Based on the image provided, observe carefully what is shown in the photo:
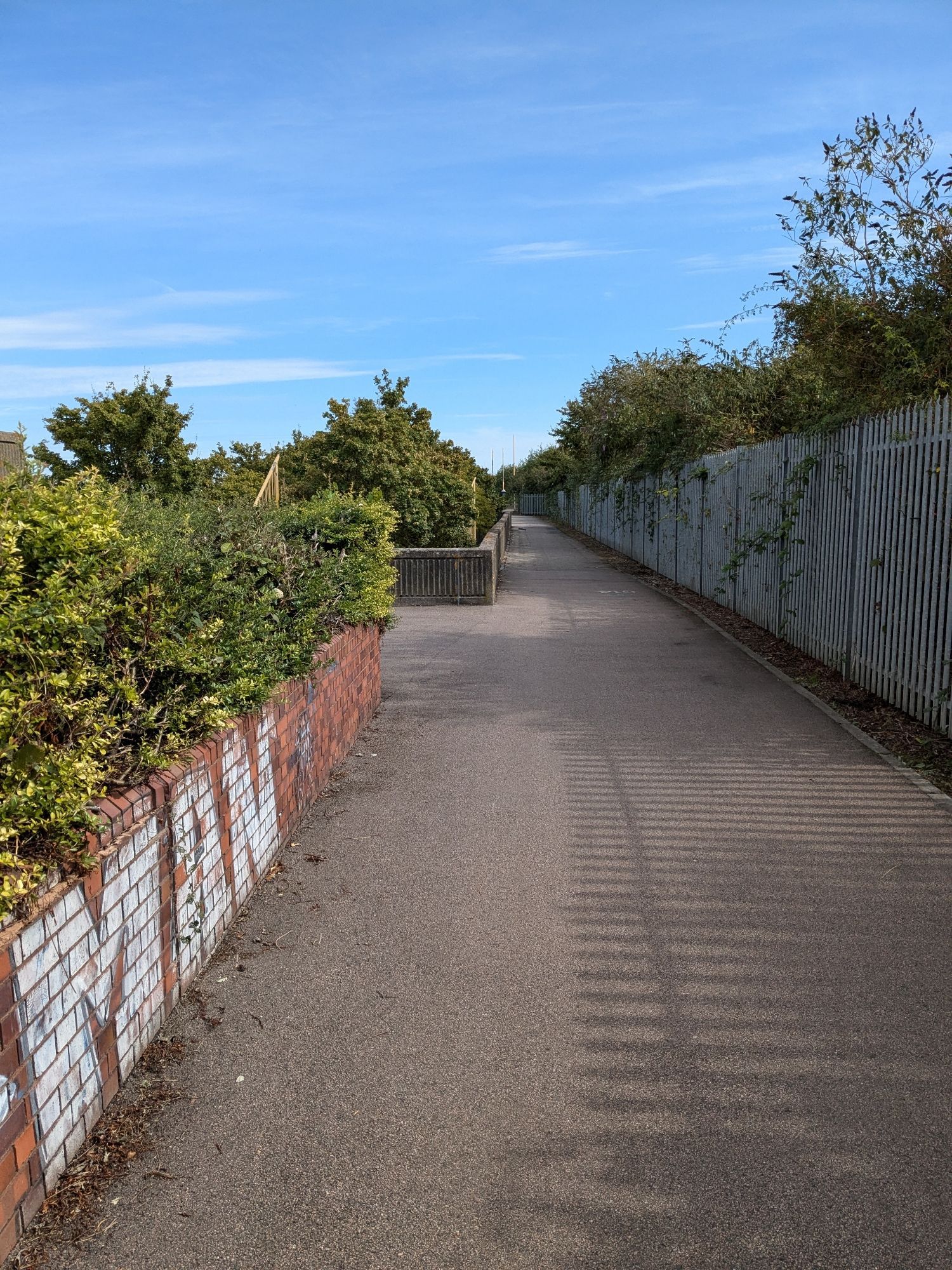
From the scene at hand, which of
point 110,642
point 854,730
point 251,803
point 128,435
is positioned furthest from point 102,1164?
point 128,435

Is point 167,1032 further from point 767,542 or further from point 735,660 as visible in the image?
point 767,542

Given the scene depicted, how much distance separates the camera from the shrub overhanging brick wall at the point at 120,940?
2525 mm

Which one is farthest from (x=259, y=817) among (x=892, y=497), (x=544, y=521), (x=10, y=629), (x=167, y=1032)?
(x=544, y=521)

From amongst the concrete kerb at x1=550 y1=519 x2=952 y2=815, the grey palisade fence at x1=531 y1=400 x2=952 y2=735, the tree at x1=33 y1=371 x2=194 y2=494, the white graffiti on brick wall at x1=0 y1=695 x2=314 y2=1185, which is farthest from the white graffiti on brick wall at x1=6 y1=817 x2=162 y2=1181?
the tree at x1=33 y1=371 x2=194 y2=494

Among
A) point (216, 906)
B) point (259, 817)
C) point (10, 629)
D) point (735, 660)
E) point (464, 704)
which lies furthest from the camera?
point (735, 660)

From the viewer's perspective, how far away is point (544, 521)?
70312mm

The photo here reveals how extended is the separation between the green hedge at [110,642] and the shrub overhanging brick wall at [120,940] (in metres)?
0.13

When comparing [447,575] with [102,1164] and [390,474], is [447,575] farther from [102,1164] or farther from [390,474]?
[102,1164]

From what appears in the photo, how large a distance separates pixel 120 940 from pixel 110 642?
127 cm

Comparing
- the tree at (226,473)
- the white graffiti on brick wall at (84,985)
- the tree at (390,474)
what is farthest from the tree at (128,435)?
the white graffiti on brick wall at (84,985)

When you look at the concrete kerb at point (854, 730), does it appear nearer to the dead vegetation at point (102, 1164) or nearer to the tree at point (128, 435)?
the dead vegetation at point (102, 1164)

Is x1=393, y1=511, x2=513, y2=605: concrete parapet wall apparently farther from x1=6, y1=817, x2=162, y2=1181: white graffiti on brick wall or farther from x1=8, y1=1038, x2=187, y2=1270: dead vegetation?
x1=8, y1=1038, x2=187, y2=1270: dead vegetation

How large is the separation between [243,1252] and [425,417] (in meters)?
36.0

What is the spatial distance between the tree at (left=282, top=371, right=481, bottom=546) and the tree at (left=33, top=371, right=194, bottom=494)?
449 inches
